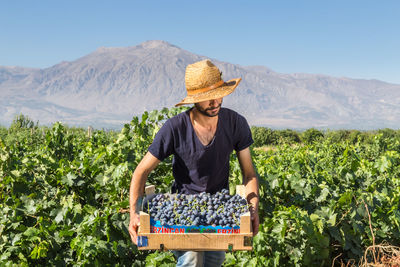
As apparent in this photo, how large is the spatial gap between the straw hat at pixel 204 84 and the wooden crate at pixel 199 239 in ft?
2.46

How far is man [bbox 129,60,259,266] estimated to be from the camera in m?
2.62

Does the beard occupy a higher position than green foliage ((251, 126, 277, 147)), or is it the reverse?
the beard

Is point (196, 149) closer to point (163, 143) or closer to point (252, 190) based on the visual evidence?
point (163, 143)

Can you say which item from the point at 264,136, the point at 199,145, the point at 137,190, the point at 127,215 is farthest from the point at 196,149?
the point at 264,136

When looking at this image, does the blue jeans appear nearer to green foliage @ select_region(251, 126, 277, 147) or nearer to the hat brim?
the hat brim

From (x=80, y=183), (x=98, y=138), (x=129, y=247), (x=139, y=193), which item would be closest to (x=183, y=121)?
(x=139, y=193)

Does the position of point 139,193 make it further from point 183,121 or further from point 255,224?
point 255,224

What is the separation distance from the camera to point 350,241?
13.1 feet

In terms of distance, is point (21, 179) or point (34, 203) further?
point (21, 179)

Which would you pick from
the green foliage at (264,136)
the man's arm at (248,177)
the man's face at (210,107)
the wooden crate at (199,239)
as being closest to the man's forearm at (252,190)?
the man's arm at (248,177)

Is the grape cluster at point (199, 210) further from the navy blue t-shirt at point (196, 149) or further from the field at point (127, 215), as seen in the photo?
the field at point (127, 215)

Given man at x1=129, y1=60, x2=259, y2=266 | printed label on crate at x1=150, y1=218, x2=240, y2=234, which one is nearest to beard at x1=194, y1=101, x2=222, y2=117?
man at x1=129, y1=60, x2=259, y2=266

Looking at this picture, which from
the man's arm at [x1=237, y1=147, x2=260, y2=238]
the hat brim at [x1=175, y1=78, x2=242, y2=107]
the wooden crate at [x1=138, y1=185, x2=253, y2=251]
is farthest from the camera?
the man's arm at [x1=237, y1=147, x2=260, y2=238]

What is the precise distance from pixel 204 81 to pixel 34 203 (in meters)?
2.41
